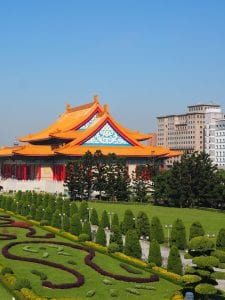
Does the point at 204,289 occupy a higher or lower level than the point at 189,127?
lower

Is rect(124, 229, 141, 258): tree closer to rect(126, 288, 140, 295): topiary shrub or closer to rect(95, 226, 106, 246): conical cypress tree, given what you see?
rect(95, 226, 106, 246): conical cypress tree

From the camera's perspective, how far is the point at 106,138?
5819 centimetres

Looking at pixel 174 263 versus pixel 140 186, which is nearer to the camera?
pixel 174 263

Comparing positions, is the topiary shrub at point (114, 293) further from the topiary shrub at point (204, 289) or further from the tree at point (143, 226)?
the tree at point (143, 226)

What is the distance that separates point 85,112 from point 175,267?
44.8 metres

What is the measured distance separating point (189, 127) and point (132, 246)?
11022cm

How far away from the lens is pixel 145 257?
75.9ft

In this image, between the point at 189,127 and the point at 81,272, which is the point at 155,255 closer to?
the point at 81,272

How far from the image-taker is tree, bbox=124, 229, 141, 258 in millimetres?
22453

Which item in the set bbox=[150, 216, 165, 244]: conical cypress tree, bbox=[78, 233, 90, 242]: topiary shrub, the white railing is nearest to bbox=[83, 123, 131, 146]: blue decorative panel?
the white railing

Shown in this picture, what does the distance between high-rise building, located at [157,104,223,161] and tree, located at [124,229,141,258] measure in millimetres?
94056

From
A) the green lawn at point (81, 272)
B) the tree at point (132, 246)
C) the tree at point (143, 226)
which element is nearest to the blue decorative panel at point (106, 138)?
the tree at point (143, 226)

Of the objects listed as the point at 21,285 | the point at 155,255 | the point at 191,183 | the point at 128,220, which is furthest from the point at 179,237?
the point at 191,183

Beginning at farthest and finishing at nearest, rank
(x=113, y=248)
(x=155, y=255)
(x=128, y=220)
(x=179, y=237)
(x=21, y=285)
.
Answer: (x=128, y=220), (x=179, y=237), (x=113, y=248), (x=155, y=255), (x=21, y=285)
